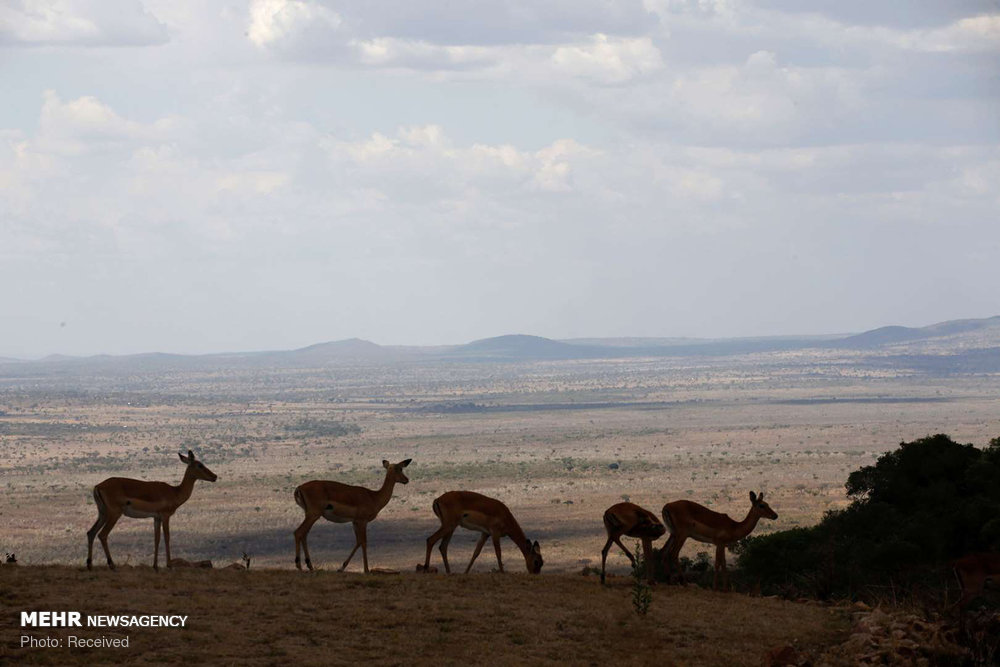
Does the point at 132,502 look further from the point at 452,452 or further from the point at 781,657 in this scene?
the point at 452,452

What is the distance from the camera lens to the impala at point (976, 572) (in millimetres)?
16766

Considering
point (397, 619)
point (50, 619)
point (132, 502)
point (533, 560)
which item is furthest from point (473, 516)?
point (50, 619)

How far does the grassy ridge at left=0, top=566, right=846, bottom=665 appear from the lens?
45.7 ft

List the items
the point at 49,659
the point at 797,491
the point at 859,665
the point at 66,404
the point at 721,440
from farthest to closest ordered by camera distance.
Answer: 1. the point at 66,404
2. the point at 721,440
3. the point at 797,491
4. the point at 859,665
5. the point at 49,659

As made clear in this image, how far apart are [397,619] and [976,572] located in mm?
7701

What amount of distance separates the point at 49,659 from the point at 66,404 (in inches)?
5999

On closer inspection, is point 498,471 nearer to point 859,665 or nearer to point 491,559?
point 491,559

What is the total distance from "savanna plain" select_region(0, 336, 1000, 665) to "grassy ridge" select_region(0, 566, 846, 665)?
41 mm

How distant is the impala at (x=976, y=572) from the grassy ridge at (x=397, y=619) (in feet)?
5.87

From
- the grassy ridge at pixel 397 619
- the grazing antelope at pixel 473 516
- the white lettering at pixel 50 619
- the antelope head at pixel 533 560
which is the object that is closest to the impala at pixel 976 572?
the grassy ridge at pixel 397 619

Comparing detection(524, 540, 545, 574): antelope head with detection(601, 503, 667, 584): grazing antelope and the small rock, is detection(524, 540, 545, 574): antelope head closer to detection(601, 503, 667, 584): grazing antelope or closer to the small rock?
detection(601, 503, 667, 584): grazing antelope

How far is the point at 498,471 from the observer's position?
253 feet

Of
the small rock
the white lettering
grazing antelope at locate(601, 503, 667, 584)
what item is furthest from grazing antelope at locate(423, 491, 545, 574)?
the white lettering

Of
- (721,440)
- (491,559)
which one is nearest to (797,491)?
(491,559)
